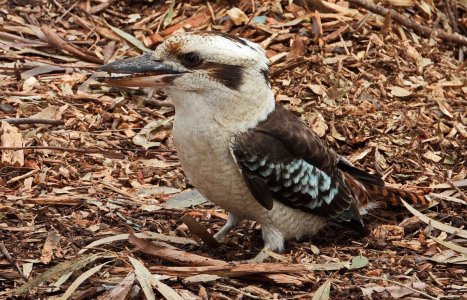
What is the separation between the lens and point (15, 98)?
839cm

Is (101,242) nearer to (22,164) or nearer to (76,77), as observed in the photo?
(22,164)

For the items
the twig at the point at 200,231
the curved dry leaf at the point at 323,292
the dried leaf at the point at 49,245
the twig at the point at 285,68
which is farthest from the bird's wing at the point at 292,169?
the twig at the point at 285,68

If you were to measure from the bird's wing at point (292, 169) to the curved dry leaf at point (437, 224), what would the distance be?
1.41 feet

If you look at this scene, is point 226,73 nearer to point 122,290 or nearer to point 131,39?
point 122,290

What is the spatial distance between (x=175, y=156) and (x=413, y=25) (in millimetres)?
3058

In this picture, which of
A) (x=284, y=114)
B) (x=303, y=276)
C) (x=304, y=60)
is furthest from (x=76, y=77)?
(x=303, y=276)

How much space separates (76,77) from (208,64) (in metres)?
2.92

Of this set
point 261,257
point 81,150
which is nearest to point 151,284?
point 261,257

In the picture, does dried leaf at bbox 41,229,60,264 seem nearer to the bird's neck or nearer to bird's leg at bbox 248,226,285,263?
Answer: the bird's neck

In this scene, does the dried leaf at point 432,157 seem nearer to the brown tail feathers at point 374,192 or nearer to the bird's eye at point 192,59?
the brown tail feathers at point 374,192

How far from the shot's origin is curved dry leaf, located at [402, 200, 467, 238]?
7020 mm

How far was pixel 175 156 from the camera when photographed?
807cm

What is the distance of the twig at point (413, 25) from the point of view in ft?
30.7

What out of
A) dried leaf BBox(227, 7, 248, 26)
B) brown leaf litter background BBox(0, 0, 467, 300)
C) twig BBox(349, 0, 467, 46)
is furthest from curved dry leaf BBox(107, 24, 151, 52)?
twig BBox(349, 0, 467, 46)
